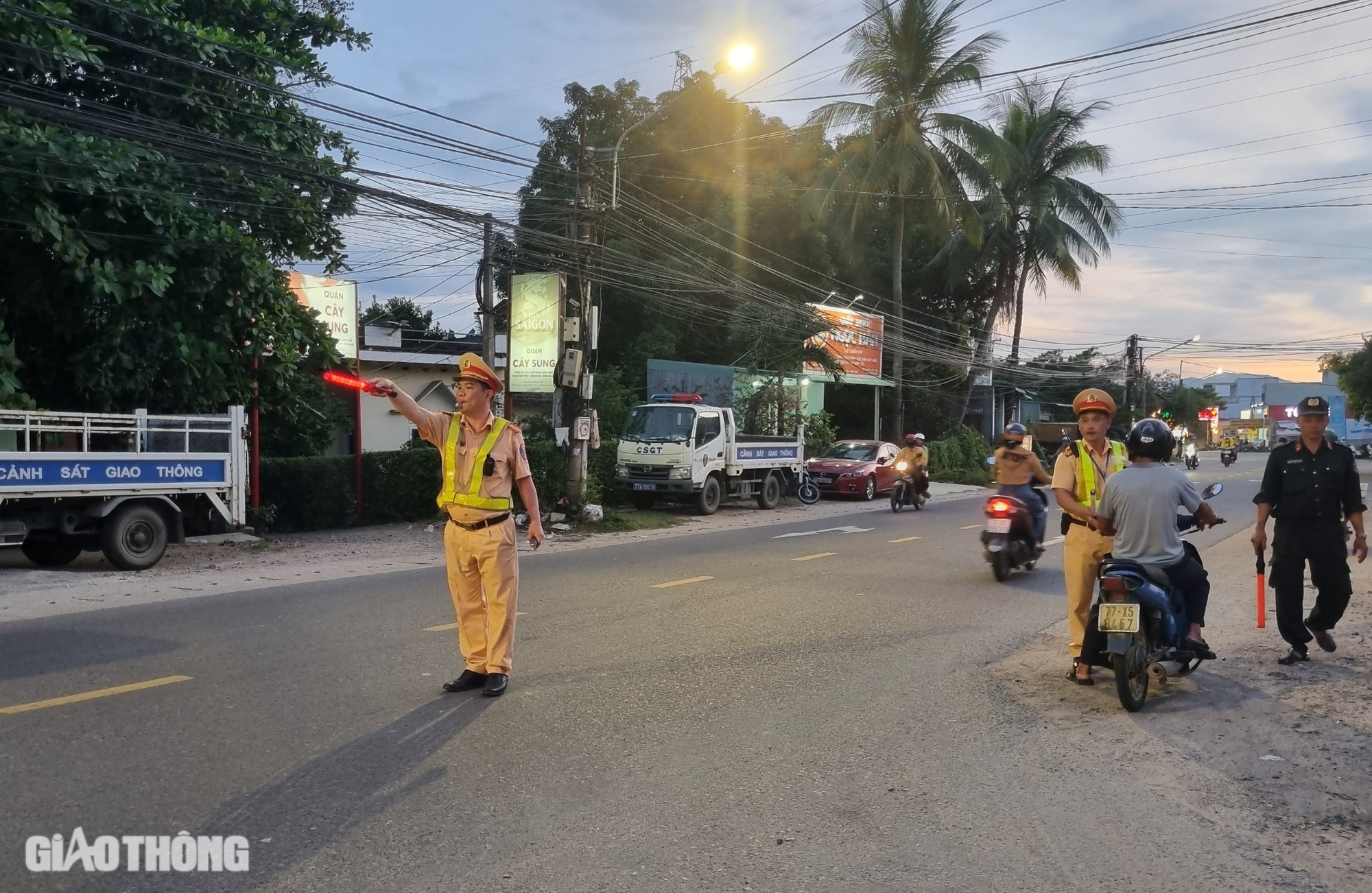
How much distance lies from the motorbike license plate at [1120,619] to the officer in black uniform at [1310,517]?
1951 millimetres

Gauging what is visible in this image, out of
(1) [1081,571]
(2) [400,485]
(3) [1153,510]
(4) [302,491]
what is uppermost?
(3) [1153,510]

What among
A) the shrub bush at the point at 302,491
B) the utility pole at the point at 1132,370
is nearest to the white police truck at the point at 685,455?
the shrub bush at the point at 302,491

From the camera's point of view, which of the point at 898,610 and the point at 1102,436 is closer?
the point at 1102,436

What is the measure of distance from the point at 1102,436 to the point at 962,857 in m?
3.99

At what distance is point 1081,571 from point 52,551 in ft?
39.1

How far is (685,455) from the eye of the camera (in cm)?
2166

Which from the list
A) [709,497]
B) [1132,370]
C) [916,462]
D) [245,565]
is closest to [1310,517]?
[245,565]

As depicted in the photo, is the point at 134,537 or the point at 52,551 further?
the point at 52,551

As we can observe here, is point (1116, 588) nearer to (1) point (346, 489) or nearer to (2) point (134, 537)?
(2) point (134, 537)

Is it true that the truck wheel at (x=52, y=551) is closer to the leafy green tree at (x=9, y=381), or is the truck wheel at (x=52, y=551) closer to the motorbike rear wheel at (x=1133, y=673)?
the leafy green tree at (x=9, y=381)

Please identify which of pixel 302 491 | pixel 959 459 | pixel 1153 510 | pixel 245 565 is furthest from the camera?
pixel 959 459

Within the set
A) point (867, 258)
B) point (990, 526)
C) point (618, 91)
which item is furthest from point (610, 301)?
point (990, 526)

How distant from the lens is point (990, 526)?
476 inches

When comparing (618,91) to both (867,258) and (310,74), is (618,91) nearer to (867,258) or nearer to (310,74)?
(867,258)
